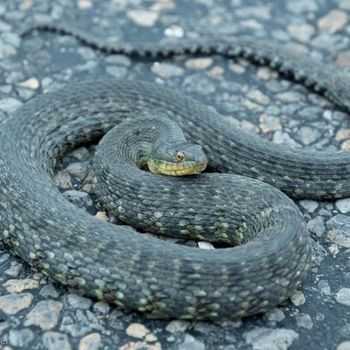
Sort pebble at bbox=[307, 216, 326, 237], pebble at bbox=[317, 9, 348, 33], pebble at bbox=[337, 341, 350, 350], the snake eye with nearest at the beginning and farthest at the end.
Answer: pebble at bbox=[337, 341, 350, 350]
the snake eye
pebble at bbox=[307, 216, 326, 237]
pebble at bbox=[317, 9, 348, 33]

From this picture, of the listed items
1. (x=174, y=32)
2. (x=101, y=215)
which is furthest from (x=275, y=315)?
(x=174, y=32)

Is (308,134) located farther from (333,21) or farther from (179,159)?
(333,21)

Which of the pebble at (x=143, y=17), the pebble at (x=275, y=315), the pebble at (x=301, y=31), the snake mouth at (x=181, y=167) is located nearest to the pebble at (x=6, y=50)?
the pebble at (x=143, y=17)

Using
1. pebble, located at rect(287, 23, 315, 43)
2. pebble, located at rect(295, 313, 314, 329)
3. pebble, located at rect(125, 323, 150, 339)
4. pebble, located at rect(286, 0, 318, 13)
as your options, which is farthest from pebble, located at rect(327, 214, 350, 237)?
pebble, located at rect(286, 0, 318, 13)

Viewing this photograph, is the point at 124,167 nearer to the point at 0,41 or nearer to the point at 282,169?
the point at 282,169

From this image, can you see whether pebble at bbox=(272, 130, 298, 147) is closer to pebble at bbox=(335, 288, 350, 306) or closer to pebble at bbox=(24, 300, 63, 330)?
pebble at bbox=(335, 288, 350, 306)

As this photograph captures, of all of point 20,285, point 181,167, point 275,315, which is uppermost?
point 181,167
